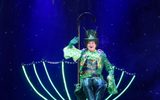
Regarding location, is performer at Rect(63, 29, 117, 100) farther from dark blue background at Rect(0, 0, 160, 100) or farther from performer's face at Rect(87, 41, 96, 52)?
dark blue background at Rect(0, 0, 160, 100)

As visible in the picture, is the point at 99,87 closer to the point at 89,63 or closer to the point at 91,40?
the point at 89,63

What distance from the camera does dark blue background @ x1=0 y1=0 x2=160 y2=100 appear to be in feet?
23.5

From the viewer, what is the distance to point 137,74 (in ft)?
23.5

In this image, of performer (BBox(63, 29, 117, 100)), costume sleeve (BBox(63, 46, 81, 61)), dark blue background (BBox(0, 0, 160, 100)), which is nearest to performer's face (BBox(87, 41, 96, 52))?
performer (BBox(63, 29, 117, 100))

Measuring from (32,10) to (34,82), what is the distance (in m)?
0.90

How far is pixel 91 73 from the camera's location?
574cm

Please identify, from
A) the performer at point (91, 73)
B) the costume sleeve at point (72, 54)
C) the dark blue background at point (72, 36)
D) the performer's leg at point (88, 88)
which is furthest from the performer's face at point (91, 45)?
the dark blue background at point (72, 36)

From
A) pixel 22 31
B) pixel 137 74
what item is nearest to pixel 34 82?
pixel 22 31

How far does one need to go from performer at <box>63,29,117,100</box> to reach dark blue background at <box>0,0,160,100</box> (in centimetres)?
134

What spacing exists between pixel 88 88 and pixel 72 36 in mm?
1612

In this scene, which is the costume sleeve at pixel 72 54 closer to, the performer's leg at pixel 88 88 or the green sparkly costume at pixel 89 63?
the green sparkly costume at pixel 89 63

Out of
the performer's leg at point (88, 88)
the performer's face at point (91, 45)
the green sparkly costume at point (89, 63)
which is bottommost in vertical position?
the performer's leg at point (88, 88)

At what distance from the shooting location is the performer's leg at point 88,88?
5.64 metres

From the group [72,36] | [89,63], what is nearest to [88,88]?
[89,63]
